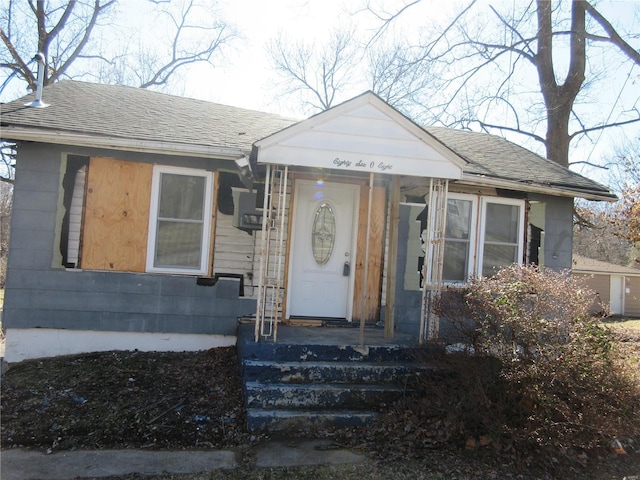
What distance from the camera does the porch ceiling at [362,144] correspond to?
5.17 meters

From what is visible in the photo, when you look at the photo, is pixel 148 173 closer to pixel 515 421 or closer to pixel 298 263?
pixel 298 263

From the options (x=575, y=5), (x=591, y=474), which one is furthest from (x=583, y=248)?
(x=591, y=474)

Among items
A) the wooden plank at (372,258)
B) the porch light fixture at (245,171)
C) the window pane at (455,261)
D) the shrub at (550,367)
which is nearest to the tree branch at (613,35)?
the window pane at (455,261)

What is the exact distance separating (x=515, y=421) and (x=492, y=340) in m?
0.76

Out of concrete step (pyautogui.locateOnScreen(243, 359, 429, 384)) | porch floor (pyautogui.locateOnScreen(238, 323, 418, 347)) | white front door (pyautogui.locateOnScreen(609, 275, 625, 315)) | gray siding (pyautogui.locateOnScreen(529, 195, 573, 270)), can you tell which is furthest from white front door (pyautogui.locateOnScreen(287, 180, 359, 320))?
white front door (pyautogui.locateOnScreen(609, 275, 625, 315))

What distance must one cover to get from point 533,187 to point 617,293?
27646 mm

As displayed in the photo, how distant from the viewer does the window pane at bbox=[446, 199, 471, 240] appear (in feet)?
24.0

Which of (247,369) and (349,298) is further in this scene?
(349,298)

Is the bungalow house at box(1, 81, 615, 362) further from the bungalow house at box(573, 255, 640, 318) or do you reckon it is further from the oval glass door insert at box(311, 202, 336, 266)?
the bungalow house at box(573, 255, 640, 318)

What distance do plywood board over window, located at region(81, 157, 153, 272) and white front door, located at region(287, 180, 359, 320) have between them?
7.25 feet

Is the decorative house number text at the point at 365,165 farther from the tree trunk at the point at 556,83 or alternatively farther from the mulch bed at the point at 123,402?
the tree trunk at the point at 556,83

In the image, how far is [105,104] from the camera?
7.58 metres

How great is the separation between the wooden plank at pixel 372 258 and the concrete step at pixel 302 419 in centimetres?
257

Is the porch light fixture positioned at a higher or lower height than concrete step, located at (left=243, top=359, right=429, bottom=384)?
higher
